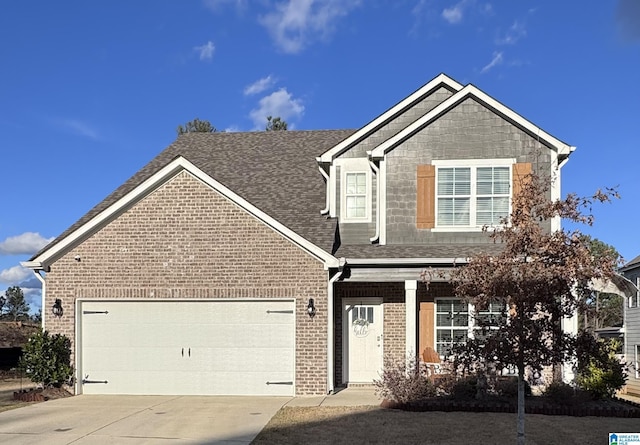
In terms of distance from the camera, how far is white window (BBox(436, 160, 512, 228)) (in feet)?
49.9

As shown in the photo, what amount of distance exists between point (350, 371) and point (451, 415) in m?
4.74

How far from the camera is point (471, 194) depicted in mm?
15359

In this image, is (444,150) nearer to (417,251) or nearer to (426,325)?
(417,251)

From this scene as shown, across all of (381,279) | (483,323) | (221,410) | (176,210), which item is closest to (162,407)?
(221,410)

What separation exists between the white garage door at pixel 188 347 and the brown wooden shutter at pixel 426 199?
3.85 metres

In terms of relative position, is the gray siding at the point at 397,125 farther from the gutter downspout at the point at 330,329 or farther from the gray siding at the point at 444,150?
the gutter downspout at the point at 330,329

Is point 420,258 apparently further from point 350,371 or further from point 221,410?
point 221,410

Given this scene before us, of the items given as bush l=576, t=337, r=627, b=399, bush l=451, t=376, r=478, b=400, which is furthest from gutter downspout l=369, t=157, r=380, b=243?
bush l=576, t=337, r=627, b=399

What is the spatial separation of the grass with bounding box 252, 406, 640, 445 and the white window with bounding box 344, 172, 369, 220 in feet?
18.5

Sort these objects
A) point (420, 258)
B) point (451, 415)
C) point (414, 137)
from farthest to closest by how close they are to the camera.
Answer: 1. point (414, 137)
2. point (420, 258)
3. point (451, 415)

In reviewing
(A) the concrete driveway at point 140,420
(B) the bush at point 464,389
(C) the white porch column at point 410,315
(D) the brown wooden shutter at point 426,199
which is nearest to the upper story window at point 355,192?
(D) the brown wooden shutter at point 426,199

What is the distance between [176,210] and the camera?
48.8 ft

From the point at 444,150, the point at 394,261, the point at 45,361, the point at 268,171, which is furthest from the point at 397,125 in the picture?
the point at 45,361

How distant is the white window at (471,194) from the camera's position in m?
15.2
